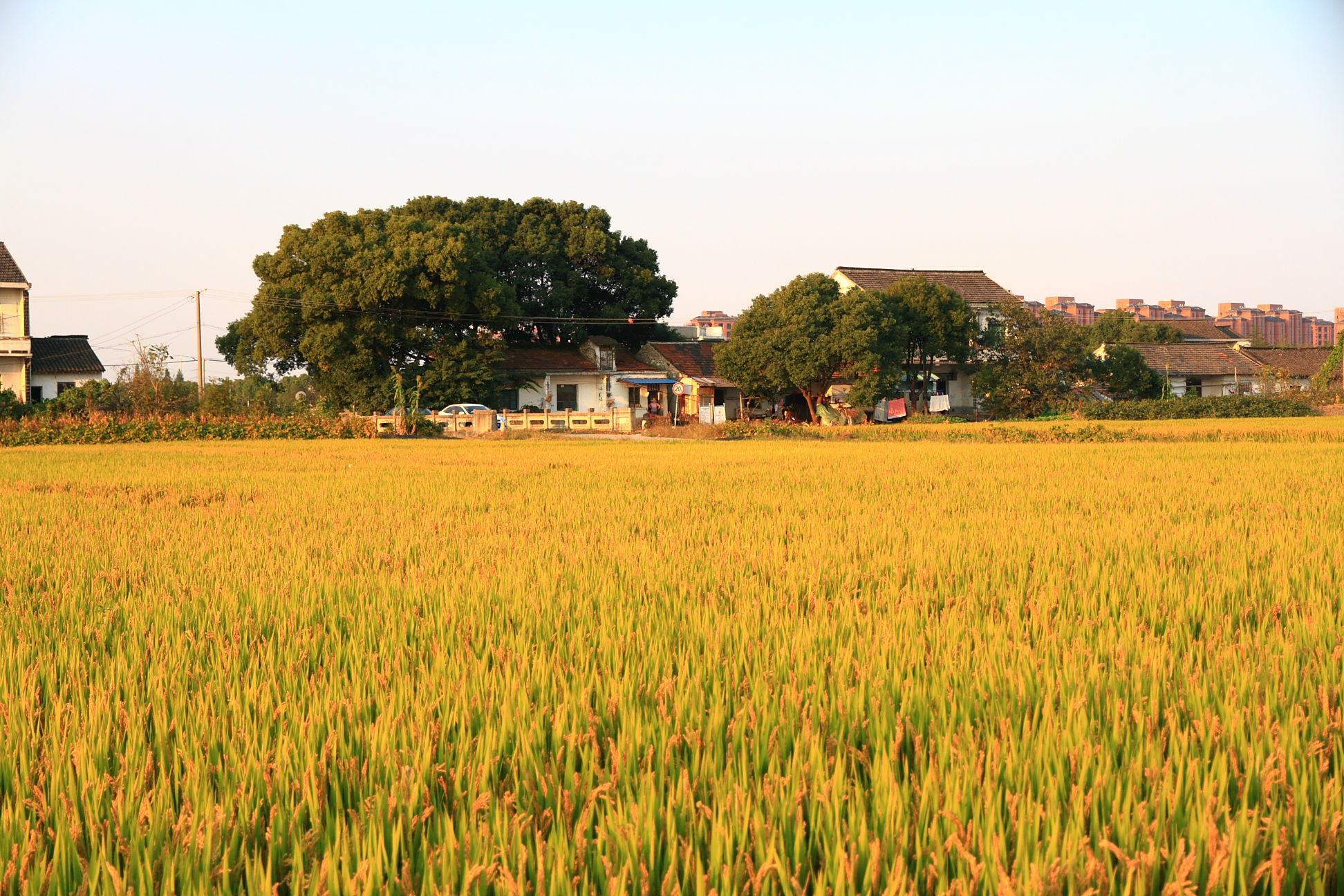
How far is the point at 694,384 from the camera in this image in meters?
41.8

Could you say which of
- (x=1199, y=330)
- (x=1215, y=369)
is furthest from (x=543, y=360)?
(x=1199, y=330)

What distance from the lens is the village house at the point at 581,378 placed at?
3953cm

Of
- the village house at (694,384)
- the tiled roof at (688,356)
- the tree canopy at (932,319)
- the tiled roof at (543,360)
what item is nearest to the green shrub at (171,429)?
the tiled roof at (543,360)

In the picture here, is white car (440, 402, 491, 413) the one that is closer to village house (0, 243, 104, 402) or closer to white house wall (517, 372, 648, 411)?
white house wall (517, 372, 648, 411)

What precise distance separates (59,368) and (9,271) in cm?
→ 499

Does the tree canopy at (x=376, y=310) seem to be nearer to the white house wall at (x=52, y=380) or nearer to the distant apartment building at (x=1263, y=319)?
the white house wall at (x=52, y=380)

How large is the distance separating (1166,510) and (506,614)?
5170 mm

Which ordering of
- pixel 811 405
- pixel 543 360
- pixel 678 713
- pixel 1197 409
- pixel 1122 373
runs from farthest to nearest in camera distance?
1. pixel 1122 373
2. pixel 543 360
3. pixel 811 405
4. pixel 1197 409
5. pixel 678 713

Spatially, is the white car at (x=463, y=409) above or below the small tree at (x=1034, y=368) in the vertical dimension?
below

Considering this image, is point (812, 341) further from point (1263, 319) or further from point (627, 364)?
point (1263, 319)

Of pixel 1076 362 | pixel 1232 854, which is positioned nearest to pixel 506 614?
pixel 1232 854

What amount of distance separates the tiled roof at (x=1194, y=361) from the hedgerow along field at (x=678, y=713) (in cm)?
5111

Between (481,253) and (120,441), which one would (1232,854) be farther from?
(481,253)

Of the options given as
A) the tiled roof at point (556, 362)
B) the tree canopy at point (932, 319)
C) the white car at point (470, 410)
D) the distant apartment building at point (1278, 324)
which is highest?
the distant apartment building at point (1278, 324)
